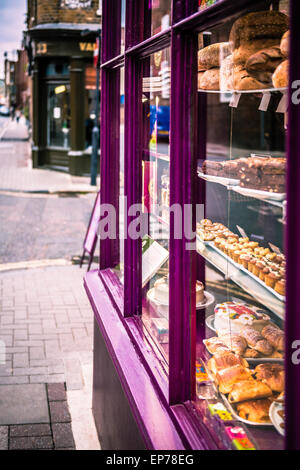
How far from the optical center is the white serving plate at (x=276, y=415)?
6.53ft

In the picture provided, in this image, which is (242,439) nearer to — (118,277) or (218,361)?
(218,361)

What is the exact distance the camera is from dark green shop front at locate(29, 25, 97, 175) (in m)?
18.7

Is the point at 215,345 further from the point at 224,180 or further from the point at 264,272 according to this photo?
the point at 224,180

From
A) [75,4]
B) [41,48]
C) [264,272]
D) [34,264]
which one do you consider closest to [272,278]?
[264,272]

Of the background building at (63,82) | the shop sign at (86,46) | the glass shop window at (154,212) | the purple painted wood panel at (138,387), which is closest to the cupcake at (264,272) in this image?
the purple painted wood panel at (138,387)

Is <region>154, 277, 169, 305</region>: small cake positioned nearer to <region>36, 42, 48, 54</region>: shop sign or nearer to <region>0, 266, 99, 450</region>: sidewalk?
<region>0, 266, 99, 450</region>: sidewalk

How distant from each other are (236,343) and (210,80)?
48.7 inches

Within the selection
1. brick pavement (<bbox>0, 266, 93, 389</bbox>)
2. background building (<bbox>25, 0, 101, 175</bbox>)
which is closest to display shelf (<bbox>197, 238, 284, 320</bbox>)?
brick pavement (<bbox>0, 266, 93, 389</bbox>)

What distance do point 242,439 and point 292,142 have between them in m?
1.16

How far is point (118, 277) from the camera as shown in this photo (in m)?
3.93

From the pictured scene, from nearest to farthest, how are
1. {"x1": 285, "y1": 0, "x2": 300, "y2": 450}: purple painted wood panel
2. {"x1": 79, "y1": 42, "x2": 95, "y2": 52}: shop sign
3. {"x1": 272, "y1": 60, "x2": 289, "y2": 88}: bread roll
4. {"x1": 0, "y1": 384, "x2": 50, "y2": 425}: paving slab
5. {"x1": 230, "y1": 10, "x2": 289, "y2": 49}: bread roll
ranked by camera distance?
{"x1": 285, "y1": 0, "x2": 300, "y2": 450}: purple painted wood panel < {"x1": 272, "y1": 60, "x2": 289, "y2": 88}: bread roll < {"x1": 230, "y1": 10, "x2": 289, "y2": 49}: bread roll < {"x1": 0, "y1": 384, "x2": 50, "y2": 425}: paving slab < {"x1": 79, "y1": 42, "x2": 95, "y2": 52}: shop sign

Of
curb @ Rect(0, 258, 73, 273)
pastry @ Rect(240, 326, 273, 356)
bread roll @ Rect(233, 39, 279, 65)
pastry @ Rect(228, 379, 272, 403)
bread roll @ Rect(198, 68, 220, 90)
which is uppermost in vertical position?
bread roll @ Rect(233, 39, 279, 65)

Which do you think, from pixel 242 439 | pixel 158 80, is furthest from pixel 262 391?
pixel 158 80

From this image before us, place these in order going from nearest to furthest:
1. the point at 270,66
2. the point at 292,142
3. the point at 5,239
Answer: the point at 292,142, the point at 270,66, the point at 5,239
